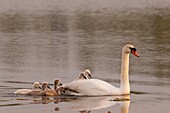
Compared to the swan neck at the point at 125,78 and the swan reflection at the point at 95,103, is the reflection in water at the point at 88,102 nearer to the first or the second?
the swan reflection at the point at 95,103

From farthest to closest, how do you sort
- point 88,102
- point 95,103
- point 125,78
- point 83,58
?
point 83,58 → point 125,78 → point 88,102 → point 95,103

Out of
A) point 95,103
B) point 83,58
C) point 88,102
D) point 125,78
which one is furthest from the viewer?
point 83,58

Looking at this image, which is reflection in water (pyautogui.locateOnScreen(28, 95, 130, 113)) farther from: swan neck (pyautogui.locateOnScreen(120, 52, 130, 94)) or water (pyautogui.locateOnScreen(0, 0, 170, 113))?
swan neck (pyautogui.locateOnScreen(120, 52, 130, 94))

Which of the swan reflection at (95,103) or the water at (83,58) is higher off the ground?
the water at (83,58)

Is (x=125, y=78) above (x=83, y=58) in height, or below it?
below

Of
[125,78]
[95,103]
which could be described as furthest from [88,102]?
[125,78]

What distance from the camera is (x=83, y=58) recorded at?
75.3 feet

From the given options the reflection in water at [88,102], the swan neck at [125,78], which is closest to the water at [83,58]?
the reflection in water at [88,102]

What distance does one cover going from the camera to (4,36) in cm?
3183

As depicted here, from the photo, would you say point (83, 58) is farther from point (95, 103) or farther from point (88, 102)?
point (95, 103)

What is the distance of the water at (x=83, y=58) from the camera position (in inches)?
591

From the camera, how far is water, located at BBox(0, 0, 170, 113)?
1500 centimetres

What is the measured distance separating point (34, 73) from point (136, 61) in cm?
444

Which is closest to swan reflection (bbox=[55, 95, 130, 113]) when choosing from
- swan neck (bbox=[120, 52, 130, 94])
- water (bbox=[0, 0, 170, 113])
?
water (bbox=[0, 0, 170, 113])
